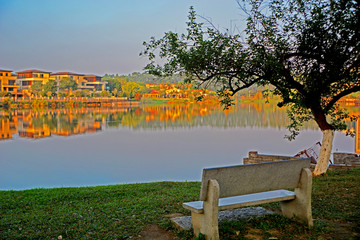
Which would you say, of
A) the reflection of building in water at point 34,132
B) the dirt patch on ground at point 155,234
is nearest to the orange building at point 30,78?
the reflection of building in water at point 34,132

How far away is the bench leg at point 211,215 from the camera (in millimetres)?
3515

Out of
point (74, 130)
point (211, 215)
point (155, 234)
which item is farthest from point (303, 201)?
point (74, 130)

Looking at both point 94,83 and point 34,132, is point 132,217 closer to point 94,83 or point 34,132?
point 34,132

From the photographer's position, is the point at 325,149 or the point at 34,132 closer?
the point at 325,149

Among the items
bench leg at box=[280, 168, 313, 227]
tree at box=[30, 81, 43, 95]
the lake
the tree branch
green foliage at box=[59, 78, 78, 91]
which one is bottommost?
the lake

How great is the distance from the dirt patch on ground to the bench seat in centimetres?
43

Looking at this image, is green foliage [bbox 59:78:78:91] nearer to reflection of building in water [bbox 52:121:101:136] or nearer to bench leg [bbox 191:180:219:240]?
reflection of building in water [bbox 52:121:101:136]

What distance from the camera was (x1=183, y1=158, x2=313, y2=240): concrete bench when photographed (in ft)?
11.7

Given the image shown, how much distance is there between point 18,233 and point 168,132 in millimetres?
33449

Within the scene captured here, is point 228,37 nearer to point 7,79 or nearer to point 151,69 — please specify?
point 151,69

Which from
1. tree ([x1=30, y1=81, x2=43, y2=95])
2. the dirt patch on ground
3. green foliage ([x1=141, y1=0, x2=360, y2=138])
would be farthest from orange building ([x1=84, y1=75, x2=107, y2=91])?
the dirt patch on ground

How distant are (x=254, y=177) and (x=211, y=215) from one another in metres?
0.68

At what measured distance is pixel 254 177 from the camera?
3.91m

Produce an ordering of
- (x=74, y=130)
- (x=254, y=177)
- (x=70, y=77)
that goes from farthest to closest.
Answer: (x=70, y=77)
(x=74, y=130)
(x=254, y=177)
